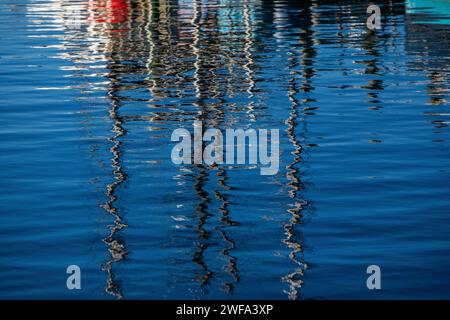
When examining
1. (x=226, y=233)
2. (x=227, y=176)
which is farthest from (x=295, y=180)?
(x=226, y=233)

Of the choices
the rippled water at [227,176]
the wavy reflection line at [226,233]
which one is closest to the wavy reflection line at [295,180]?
the rippled water at [227,176]

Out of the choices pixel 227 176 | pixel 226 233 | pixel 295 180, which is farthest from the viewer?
pixel 227 176

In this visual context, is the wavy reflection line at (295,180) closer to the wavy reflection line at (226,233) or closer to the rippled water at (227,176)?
the rippled water at (227,176)

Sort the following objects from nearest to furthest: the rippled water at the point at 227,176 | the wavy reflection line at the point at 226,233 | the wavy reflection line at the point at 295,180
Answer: the wavy reflection line at the point at 226,233 < the wavy reflection line at the point at 295,180 < the rippled water at the point at 227,176

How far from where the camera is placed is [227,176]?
1423 centimetres

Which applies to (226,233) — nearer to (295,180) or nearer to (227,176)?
(295,180)

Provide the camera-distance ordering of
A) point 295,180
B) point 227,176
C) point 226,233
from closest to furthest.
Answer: point 226,233
point 295,180
point 227,176

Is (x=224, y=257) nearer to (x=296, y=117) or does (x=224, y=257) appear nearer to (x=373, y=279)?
(x=373, y=279)

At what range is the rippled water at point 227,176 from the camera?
10094 millimetres

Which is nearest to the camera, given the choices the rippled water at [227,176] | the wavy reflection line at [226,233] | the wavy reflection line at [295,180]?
the wavy reflection line at [226,233]

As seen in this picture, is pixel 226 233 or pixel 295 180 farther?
pixel 295 180

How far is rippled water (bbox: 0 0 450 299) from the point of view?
10094 mm

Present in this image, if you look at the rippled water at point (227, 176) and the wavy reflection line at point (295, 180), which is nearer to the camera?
the wavy reflection line at point (295, 180)
